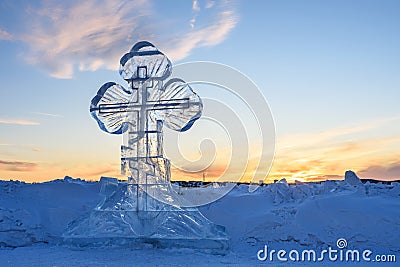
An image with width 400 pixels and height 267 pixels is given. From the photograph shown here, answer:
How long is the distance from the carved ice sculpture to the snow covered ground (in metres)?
0.37

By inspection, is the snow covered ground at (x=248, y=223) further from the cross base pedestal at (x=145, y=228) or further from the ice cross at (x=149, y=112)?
the ice cross at (x=149, y=112)

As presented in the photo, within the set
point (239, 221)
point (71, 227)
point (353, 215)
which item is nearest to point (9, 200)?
point (71, 227)

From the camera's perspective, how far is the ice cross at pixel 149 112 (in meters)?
8.91

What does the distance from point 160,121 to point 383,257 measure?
4891 millimetres

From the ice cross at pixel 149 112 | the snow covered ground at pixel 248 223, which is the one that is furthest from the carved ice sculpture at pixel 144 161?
the snow covered ground at pixel 248 223

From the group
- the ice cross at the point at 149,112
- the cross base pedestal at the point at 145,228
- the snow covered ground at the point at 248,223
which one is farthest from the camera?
the ice cross at the point at 149,112

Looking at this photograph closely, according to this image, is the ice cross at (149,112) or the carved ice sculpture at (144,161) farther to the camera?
the ice cross at (149,112)

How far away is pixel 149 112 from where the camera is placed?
29.9ft

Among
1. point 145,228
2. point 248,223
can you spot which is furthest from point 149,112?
point 248,223

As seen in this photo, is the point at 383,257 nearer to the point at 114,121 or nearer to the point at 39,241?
the point at 114,121

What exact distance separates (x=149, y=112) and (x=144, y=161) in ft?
3.28

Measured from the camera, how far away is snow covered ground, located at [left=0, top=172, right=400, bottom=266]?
7793mm

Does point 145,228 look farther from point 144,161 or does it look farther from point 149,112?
point 149,112

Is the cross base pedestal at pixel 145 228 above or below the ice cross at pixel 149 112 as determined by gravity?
below
